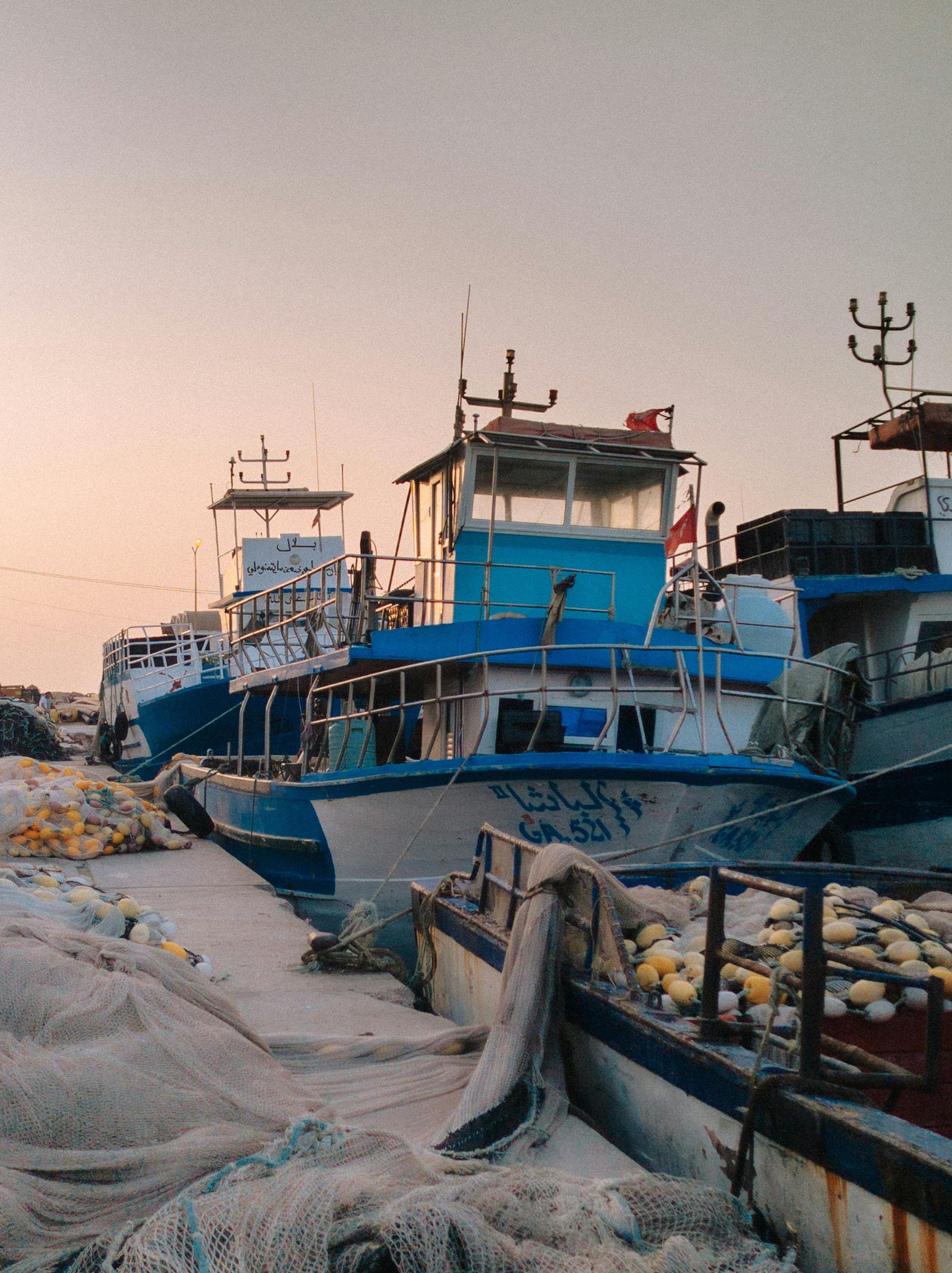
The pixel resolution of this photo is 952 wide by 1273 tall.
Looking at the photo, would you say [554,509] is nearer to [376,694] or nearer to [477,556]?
[477,556]

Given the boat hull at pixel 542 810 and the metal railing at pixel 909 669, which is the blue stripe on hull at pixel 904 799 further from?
the boat hull at pixel 542 810

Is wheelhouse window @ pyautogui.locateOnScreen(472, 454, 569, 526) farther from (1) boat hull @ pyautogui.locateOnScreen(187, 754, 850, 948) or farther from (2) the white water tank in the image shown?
(1) boat hull @ pyautogui.locateOnScreen(187, 754, 850, 948)

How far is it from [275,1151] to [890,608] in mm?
12606

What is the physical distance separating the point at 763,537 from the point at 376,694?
7431mm

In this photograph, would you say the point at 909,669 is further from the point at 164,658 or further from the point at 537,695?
the point at 164,658

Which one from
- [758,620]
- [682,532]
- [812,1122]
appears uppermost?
[682,532]

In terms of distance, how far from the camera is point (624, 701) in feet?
28.3

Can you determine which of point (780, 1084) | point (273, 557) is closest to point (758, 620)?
point (780, 1084)

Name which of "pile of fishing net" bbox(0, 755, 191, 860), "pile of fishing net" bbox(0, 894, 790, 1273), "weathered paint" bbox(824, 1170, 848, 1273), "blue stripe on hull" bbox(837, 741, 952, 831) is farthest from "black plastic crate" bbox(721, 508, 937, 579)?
"weathered paint" bbox(824, 1170, 848, 1273)

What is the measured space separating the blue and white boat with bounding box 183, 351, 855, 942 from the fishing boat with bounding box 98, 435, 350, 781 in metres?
6.64

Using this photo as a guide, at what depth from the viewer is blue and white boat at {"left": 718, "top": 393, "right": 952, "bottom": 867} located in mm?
10789

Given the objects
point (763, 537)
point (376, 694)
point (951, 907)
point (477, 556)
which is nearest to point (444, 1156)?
point (951, 907)

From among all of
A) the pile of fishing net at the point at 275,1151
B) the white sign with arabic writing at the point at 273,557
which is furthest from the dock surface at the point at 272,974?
the white sign with arabic writing at the point at 273,557

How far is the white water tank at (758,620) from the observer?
33.5 ft
